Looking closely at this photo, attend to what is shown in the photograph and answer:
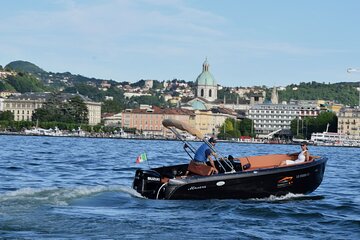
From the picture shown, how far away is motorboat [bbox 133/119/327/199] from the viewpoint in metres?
24.2

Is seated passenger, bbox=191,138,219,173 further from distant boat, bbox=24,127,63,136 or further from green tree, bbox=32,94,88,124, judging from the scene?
green tree, bbox=32,94,88,124

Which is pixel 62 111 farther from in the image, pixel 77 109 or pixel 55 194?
pixel 55 194

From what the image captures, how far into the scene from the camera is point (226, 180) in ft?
80.5

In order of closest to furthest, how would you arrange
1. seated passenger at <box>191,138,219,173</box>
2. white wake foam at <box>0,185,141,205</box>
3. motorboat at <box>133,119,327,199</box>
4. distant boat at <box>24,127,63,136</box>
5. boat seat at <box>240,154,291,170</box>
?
white wake foam at <box>0,185,141,205</box>, motorboat at <box>133,119,327,199</box>, seated passenger at <box>191,138,219,173</box>, boat seat at <box>240,154,291,170</box>, distant boat at <box>24,127,63,136</box>

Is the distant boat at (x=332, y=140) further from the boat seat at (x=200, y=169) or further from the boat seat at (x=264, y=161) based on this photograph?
the boat seat at (x=200, y=169)

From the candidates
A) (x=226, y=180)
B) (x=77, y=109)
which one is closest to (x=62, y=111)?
(x=77, y=109)

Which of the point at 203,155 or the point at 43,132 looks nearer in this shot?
the point at 203,155

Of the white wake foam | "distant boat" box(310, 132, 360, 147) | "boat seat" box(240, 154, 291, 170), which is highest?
"distant boat" box(310, 132, 360, 147)

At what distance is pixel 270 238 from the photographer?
768 inches

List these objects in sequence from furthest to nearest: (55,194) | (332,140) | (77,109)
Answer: (77,109), (332,140), (55,194)

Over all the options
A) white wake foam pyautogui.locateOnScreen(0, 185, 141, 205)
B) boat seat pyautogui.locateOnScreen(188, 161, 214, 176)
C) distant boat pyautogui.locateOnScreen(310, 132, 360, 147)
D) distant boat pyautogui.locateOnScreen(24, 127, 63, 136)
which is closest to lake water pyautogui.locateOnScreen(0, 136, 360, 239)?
white wake foam pyautogui.locateOnScreen(0, 185, 141, 205)

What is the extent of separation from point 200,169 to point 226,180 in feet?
4.62

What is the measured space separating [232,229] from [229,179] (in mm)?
4246

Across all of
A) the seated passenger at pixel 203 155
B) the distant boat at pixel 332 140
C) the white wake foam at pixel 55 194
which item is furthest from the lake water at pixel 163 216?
the distant boat at pixel 332 140
